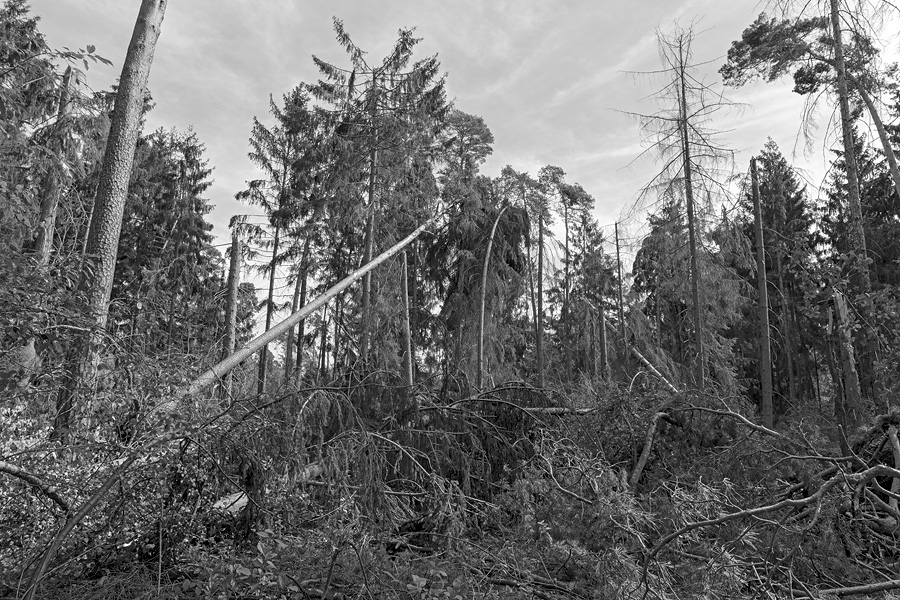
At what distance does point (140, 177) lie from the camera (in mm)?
19484

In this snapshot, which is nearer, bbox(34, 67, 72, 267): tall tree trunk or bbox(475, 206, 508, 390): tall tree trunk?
bbox(34, 67, 72, 267): tall tree trunk

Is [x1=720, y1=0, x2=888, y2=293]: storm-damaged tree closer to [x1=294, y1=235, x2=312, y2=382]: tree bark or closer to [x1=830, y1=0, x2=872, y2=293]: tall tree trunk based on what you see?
[x1=830, y1=0, x2=872, y2=293]: tall tree trunk

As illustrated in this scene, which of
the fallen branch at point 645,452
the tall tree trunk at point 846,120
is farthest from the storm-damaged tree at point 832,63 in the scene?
the fallen branch at point 645,452

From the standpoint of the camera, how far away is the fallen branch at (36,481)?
3.61 meters

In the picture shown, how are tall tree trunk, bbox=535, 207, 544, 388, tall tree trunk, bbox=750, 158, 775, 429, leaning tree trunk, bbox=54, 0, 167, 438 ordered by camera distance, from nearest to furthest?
1. leaning tree trunk, bbox=54, 0, 167, 438
2. tall tree trunk, bbox=750, 158, 775, 429
3. tall tree trunk, bbox=535, 207, 544, 388

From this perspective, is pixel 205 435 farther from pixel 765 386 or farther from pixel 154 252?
pixel 154 252

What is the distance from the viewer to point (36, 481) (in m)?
3.65

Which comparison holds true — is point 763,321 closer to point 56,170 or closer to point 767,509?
point 767,509

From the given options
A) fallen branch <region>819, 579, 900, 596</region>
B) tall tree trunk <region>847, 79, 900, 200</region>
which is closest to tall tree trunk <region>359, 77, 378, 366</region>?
tall tree trunk <region>847, 79, 900, 200</region>

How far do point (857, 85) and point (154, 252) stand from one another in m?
20.8

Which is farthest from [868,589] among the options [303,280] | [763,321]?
[303,280]

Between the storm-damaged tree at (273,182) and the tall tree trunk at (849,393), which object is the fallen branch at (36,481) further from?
the storm-damaged tree at (273,182)

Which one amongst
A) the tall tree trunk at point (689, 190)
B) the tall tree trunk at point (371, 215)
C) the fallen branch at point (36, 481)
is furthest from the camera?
the tall tree trunk at point (371, 215)

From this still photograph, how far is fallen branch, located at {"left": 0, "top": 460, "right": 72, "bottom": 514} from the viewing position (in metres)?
3.61
